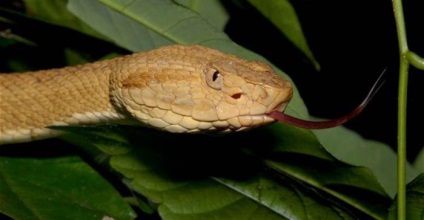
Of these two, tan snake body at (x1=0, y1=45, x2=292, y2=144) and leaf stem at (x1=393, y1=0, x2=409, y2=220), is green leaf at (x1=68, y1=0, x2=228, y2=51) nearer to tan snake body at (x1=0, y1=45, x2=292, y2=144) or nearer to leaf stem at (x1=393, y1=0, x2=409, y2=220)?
tan snake body at (x1=0, y1=45, x2=292, y2=144)

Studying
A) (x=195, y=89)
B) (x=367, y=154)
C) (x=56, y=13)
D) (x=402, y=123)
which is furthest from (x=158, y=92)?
(x=402, y=123)

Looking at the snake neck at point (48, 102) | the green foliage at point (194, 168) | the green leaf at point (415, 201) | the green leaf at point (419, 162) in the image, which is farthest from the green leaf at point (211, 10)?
the green leaf at point (415, 201)

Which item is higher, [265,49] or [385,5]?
[385,5]

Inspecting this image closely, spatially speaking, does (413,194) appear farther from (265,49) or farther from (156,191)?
(265,49)

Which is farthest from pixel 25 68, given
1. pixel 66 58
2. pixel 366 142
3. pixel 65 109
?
pixel 366 142

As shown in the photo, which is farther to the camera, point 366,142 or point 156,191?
point 366,142

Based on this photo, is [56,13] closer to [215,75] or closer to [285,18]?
[215,75]

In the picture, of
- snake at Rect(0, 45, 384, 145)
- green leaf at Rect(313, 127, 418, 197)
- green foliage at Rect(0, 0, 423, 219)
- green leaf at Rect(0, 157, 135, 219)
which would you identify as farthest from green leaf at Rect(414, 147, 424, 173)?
green leaf at Rect(0, 157, 135, 219)
